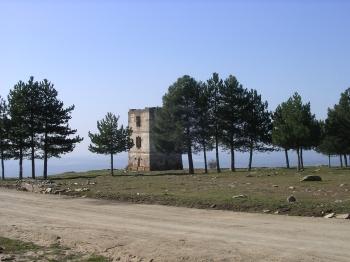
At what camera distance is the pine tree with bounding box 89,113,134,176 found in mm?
59188

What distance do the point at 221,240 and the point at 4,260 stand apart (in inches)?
203

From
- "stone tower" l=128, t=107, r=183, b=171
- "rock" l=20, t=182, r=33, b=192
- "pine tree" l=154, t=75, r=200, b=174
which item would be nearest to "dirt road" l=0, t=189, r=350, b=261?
"rock" l=20, t=182, r=33, b=192

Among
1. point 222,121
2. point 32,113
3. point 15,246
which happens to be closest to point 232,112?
point 222,121

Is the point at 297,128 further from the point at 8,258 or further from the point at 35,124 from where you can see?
the point at 8,258

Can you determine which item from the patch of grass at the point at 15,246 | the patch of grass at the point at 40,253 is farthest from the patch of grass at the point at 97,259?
the patch of grass at the point at 15,246

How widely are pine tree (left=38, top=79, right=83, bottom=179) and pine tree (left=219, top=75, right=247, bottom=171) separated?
52.1ft

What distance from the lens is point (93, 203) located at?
80.4ft

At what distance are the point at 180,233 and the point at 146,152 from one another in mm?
64878

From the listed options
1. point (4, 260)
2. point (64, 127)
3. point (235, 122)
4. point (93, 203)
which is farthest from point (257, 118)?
point (4, 260)

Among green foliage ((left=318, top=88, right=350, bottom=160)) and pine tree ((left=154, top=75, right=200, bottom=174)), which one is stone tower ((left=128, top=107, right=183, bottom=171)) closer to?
pine tree ((left=154, top=75, right=200, bottom=174))

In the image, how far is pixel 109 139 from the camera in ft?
195

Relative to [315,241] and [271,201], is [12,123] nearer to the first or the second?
[271,201]

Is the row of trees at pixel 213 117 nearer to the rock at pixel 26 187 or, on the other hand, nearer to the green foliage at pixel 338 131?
the green foliage at pixel 338 131

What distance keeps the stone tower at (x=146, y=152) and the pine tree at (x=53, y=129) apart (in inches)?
907
